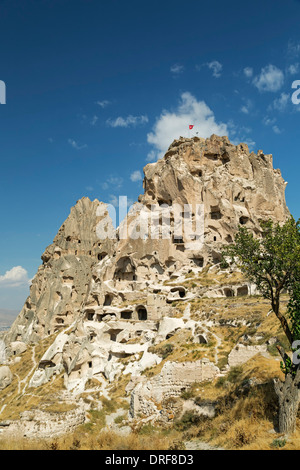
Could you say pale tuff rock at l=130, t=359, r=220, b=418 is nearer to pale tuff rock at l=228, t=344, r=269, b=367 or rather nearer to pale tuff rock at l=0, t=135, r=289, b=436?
pale tuff rock at l=228, t=344, r=269, b=367

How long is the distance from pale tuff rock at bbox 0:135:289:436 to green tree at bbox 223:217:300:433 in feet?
50.3

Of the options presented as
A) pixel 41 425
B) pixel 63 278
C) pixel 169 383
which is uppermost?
pixel 63 278

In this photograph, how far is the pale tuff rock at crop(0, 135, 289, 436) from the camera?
34.1 meters

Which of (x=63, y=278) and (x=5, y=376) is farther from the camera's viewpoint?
(x=63, y=278)

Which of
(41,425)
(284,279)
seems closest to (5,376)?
(41,425)

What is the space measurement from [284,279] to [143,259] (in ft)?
142

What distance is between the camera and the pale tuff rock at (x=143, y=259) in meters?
34.1

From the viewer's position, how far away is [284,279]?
1253 centimetres

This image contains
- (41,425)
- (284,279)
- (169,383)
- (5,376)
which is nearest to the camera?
(284,279)

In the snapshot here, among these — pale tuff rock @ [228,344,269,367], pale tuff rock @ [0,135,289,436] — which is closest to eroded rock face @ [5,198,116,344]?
pale tuff rock @ [0,135,289,436]

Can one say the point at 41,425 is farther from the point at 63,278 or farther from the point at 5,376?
the point at 63,278

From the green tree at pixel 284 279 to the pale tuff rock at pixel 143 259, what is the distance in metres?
15.3

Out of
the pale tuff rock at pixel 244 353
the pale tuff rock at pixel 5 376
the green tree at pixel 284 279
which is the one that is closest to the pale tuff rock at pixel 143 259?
the pale tuff rock at pixel 5 376

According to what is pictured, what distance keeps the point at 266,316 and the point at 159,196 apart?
38936 millimetres
